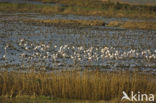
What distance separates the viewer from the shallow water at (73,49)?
18656mm

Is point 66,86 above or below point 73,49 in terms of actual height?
above

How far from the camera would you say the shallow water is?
18.7 metres

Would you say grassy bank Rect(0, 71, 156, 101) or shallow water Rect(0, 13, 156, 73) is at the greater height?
grassy bank Rect(0, 71, 156, 101)

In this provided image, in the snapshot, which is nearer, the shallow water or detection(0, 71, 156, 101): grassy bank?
detection(0, 71, 156, 101): grassy bank

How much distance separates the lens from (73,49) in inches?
896

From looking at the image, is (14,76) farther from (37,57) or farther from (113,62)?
(113,62)

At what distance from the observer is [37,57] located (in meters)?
19.6

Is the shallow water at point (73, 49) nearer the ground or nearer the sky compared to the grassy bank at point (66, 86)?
nearer the ground

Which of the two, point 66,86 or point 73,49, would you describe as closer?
point 66,86

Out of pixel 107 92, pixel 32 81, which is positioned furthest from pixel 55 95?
pixel 107 92

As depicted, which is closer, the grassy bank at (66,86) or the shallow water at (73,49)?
the grassy bank at (66,86)

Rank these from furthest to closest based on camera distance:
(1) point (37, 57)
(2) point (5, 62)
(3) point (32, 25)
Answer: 1. (3) point (32, 25)
2. (1) point (37, 57)
3. (2) point (5, 62)

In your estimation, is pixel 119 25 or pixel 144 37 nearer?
pixel 144 37

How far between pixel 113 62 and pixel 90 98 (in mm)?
6679
